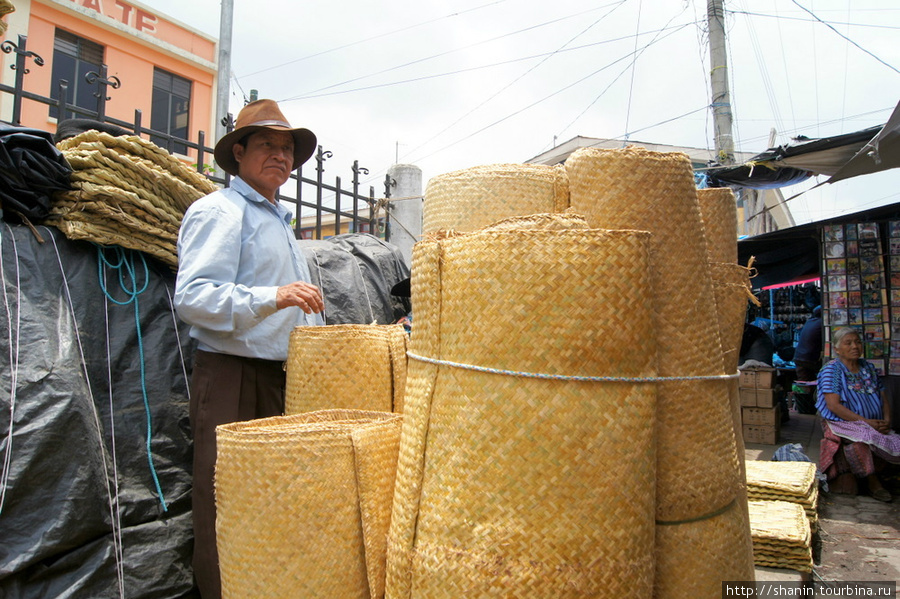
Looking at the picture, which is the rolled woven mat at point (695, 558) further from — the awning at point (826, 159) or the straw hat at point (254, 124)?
the awning at point (826, 159)

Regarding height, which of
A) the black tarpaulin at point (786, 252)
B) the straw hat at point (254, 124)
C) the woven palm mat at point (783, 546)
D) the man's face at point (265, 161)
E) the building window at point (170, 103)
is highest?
the building window at point (170, 103)

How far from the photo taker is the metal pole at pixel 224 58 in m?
8.22

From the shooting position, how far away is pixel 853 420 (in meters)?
5.25

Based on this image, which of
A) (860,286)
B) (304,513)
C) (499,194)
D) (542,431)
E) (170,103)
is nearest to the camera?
(542,431)

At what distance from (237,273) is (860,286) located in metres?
6.49

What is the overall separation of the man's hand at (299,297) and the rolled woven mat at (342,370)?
109mm

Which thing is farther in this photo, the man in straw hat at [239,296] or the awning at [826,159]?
the awning at [826,159]

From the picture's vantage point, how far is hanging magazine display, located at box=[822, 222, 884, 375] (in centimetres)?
603

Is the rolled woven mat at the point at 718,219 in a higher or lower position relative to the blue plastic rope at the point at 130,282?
higher

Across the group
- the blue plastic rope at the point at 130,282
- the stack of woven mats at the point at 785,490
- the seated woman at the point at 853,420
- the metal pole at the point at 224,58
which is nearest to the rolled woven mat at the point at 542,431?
the blue plastic rope at the point at 130,282

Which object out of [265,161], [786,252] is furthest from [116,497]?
[786,252]

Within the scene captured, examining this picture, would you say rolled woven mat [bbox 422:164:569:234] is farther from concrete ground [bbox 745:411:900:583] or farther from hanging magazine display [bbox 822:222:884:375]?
hanging magazine display [bbox 822:222:884:375]

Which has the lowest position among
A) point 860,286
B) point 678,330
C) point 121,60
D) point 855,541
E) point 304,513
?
point 855,541

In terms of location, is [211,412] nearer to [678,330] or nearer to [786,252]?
[678,330]
